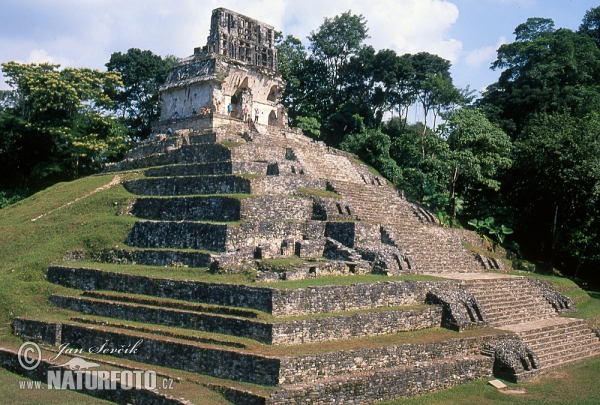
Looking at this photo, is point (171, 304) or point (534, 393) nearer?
point (534, 393)

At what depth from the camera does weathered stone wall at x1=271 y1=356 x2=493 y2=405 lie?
1226cm

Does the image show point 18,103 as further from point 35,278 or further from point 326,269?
point 326,269

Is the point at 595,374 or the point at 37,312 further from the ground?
the point at 37,312

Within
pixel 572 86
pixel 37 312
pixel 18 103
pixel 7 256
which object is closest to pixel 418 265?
pixel 37 312

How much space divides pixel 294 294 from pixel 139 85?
116 ft

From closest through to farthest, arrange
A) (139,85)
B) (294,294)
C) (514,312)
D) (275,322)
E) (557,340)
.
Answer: (275,322)
(294,294)
(557,340)
(514,312)
(139,85)

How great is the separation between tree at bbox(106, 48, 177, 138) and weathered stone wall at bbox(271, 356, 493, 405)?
1358 inches

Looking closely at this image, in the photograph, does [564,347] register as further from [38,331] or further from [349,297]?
[38,331]

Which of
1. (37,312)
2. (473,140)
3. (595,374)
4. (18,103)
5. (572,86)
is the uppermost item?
(572,86)

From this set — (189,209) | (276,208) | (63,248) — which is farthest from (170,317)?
(63,248)

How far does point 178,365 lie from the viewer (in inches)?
545

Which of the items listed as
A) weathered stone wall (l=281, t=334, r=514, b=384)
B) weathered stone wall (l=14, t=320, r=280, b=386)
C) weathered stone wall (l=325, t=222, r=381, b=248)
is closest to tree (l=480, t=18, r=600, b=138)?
weathered stone wall (l=325, t=222, r=381, b=248)

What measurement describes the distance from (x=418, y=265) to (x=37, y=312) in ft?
41.6

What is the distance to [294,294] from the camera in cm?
1434
